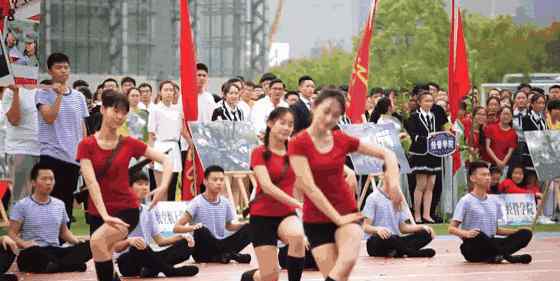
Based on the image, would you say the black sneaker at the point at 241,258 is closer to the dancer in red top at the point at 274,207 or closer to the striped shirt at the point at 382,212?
the striped shirt at the point at 382,212

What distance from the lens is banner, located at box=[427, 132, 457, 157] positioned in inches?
884

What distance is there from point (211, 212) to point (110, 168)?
174 inches

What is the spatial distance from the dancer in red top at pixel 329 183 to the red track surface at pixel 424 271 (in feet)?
12.0

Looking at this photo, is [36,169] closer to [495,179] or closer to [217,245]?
[217,245]

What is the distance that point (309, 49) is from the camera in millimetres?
193875

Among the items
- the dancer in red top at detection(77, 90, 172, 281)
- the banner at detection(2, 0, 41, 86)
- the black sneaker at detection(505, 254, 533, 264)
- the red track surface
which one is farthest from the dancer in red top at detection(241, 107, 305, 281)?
the black sneaker at detection(505, 254, 533, 264)

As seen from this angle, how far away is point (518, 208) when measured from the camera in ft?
70.9

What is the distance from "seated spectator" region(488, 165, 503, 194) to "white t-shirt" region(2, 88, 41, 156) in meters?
8.13

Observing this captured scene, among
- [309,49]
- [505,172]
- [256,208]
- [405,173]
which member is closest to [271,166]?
[256,208]

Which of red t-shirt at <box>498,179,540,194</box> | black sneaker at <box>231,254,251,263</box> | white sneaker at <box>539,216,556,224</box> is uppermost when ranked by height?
red t-shirt at <box>498,179,540,194</box>

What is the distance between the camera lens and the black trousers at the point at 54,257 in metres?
15.1

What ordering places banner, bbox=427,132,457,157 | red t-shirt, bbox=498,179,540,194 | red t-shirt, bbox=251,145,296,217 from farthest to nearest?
1. banner, bbox=427,132,457,157
2. red t-shirt, bbox=498,179,540,194
3. red t-shirt, bbox=251,145,296,217

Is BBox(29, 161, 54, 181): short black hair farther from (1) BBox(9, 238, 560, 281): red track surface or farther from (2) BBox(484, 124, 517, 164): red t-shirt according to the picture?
(2) BBox(484, 124, 517, 164): red t-shirt

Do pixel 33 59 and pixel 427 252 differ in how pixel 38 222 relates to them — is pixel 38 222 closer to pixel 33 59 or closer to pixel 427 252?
pixel 33 59
